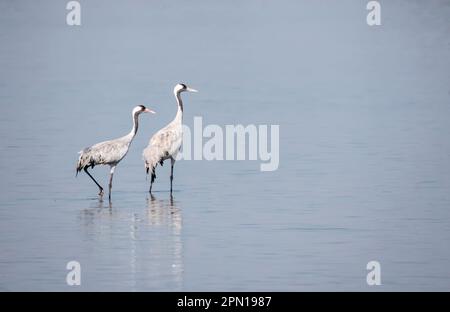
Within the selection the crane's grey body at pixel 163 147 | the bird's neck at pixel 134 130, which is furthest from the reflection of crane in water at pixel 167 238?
the bird's neck at pixel 134 130

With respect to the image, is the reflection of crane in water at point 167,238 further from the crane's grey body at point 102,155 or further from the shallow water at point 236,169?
the crane's grey body at point 102,155

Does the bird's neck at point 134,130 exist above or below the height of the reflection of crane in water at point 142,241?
above

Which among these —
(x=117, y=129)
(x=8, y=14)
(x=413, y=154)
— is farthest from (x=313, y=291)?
(x=8, y=14)

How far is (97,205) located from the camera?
19.5 metres

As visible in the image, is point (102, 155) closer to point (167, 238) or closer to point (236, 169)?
point (236, 169)

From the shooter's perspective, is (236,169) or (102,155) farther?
(236,169)

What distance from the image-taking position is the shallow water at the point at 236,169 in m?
15.7

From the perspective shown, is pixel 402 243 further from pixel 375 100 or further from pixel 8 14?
pixel 8 14

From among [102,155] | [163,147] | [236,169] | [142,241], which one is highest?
[163,147]

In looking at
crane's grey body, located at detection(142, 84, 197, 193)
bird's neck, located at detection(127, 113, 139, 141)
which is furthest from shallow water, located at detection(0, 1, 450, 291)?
bird's neck, located at detection(127, 113, 139, 141)

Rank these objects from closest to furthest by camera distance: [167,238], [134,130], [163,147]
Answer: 1. [167,238]
2. [134,130]
3. [163,147]

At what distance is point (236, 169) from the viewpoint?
74.7ft

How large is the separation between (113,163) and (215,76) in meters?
19.5

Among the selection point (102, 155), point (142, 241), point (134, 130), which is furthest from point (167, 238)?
point (134, 130)
